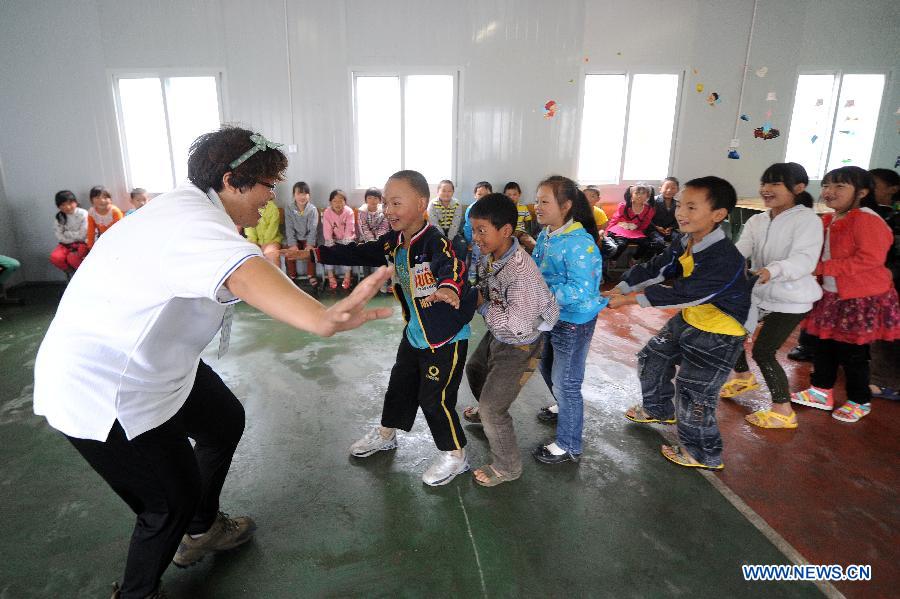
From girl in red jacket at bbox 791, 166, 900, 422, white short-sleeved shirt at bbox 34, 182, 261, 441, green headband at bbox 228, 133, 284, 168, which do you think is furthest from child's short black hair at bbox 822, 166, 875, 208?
white short-sleeved shirt at bbox 34, 182, 261, 441

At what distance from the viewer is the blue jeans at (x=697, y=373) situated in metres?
2.35

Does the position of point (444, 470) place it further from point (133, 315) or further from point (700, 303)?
point (133, 315)

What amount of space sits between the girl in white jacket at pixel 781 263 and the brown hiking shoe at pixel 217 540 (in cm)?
258

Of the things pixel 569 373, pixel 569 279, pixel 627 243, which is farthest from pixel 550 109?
pixel 569 373

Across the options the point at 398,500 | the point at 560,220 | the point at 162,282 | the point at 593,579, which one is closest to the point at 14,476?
the point at 398,500

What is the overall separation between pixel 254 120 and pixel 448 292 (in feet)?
19.4

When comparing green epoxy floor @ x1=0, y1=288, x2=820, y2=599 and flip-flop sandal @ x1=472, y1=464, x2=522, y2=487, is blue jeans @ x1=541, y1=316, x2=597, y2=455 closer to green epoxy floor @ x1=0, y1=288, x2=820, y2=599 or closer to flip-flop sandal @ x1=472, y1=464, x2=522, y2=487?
green epoxy floor @ x1=0, y1=288, x2=820, y2=599

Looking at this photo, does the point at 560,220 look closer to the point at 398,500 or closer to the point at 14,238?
the point at 398,500

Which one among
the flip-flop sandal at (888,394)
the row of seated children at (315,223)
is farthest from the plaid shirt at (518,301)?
the row of seated children at (315,223)

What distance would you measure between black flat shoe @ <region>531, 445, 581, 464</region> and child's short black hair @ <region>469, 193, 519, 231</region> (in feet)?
3.88

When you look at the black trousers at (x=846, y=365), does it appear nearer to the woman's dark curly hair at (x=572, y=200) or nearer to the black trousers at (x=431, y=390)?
the woman's dark curly hair at (x=572, y=200)

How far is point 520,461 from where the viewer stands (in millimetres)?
2418

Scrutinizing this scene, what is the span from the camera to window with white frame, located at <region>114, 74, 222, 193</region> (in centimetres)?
666

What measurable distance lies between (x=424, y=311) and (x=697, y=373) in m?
1.35
